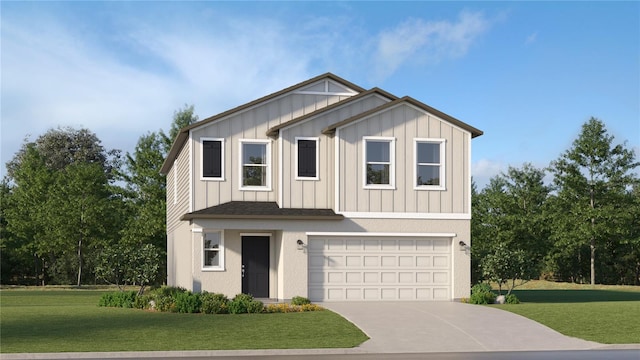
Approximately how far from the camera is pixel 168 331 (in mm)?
20875

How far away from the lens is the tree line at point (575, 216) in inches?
2048

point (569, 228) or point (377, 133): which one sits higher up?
point (377, 133)

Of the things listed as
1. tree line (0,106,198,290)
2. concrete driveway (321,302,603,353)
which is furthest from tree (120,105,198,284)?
concrete driveway (321,302,603,353)

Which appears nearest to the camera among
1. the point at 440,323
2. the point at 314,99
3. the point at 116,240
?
the point at 440,323

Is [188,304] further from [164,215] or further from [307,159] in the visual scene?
[164,215]

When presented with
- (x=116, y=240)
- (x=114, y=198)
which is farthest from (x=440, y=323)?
(x=114, y=198)

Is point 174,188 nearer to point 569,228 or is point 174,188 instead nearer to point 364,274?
point 364,274

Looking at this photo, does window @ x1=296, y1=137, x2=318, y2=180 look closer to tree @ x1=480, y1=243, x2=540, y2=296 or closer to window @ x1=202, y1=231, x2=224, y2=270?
window @ x1=202, y1=231, x2=224, y2=270

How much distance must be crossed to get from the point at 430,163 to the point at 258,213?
269 inches

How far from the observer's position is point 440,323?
23.1m

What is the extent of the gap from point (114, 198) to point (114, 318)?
3769 centimetres

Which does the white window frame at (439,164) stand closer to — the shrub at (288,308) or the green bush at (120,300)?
the shrub at (288,308)

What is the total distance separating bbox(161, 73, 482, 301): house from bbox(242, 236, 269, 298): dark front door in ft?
0.13

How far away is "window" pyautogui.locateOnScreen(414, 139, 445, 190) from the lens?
30848 millimetres
